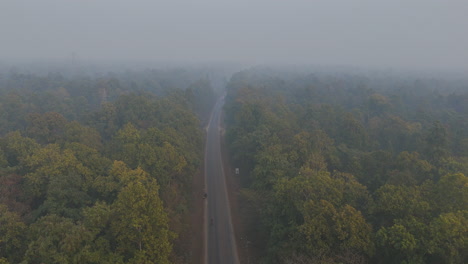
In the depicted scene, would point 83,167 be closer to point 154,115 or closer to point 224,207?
point 224,207

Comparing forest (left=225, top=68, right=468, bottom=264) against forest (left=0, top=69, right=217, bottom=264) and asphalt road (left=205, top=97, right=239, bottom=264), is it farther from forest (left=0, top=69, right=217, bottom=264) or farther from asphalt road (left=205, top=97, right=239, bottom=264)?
forest (left=0, top=69, right=217, bottom=264)

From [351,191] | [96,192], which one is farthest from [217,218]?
[351,191]

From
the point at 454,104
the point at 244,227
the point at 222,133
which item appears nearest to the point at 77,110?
the point at 222,133

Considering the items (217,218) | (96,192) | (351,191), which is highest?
(351,191)

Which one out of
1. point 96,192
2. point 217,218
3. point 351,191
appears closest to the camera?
point 351,191

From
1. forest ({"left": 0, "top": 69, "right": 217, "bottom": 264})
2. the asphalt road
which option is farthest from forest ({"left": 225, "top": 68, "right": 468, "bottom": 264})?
forest ({"left": 0, "top": 69, "right": 217, "bottom": 264})

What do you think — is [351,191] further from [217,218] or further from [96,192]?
[96,192]
